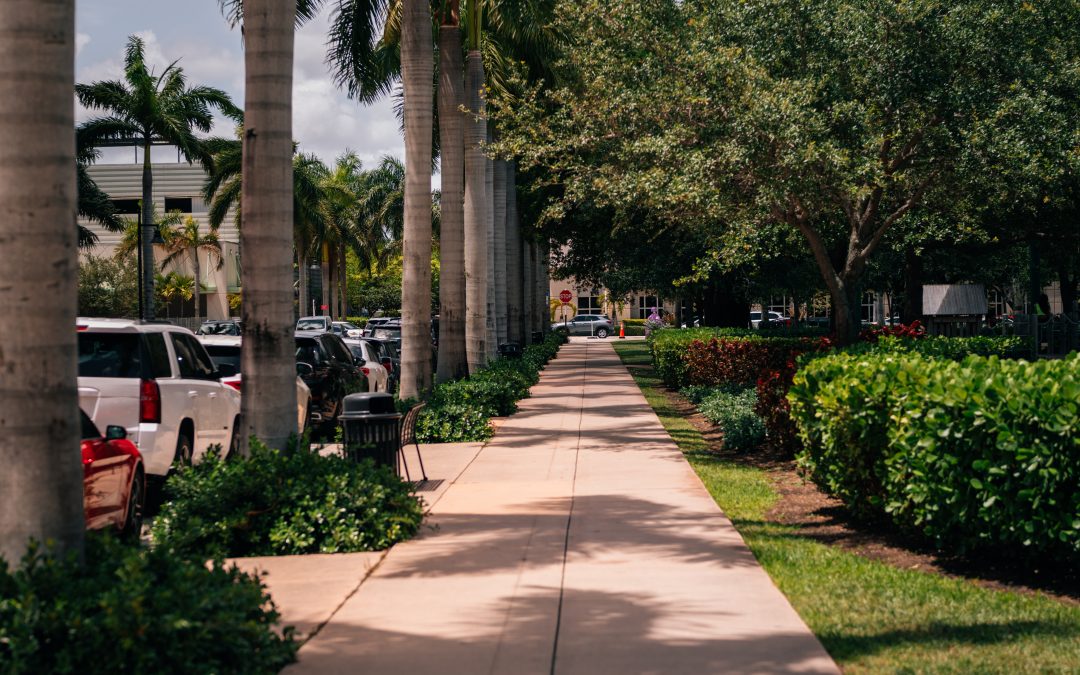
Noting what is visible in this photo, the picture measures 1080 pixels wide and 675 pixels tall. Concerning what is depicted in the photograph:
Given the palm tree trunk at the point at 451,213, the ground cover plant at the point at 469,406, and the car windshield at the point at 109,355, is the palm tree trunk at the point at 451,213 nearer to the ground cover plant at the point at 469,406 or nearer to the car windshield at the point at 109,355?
the ground cover plant at the point at 469,406

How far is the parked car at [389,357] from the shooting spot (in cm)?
2770

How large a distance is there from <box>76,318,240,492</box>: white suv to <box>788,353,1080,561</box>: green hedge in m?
5.89

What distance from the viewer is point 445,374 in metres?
23.2

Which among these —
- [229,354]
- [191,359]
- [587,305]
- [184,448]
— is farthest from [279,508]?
[587,305]

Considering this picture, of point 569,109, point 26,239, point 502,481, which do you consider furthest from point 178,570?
point 569,109

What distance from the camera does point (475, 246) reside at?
24.9 metres

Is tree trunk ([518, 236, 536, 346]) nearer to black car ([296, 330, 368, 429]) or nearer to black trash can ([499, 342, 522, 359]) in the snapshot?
black trash can ([499, 342, 522, 359])

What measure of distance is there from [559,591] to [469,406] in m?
10.8

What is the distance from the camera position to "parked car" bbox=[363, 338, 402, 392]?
27703 millimetres

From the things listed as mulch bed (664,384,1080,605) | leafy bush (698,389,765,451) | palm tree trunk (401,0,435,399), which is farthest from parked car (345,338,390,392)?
mulch bed (664,384,1080,605)

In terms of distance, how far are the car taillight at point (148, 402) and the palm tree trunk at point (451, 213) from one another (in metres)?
10.3

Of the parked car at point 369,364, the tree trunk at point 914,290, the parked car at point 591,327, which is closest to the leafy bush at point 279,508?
the parked car at point 369,364

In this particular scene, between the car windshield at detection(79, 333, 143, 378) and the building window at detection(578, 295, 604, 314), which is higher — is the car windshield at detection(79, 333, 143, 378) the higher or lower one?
the lower one

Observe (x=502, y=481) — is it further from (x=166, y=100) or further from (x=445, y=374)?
(x=166, y=100)
